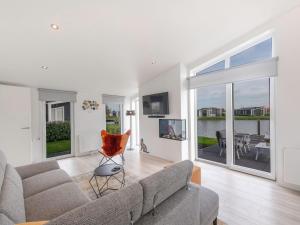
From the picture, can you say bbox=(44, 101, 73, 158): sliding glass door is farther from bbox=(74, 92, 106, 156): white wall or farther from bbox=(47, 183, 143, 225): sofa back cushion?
bbox=(47, 183, 143, 225): sofa back cushion

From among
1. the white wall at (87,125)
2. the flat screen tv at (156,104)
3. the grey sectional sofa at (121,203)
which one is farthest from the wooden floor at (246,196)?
the flat screen tv at (156,104)

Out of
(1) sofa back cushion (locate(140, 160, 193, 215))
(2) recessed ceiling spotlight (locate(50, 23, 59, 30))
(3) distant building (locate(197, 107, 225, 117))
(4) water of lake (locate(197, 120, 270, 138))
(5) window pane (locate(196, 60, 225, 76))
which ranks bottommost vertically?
(1) sofa back cushion (locate(140, 160, 193, 215))

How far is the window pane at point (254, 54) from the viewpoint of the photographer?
3.04 meters

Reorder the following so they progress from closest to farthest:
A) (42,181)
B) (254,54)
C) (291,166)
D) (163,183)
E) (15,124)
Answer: (163,183) < (42,181) < (291,166) < (254,54) < (15,124)

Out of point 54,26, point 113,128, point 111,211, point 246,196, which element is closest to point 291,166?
point 246,196

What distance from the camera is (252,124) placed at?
10.7 ft

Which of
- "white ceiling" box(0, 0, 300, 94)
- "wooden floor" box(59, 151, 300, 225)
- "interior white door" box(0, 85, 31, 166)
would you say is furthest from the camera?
"interior white door" box(0, 85, 31, 166)

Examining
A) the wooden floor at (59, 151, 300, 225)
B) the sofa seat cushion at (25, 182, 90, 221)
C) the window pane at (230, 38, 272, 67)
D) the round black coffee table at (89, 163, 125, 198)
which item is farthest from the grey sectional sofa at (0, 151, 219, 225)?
the window pane at (230, 38, 272, 67)

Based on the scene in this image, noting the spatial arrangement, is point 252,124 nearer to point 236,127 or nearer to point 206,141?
point 236,127

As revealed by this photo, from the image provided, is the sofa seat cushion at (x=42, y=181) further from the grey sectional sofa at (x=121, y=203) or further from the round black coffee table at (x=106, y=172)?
the round black coffee table at (x=106, y=172)

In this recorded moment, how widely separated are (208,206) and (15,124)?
163 inches

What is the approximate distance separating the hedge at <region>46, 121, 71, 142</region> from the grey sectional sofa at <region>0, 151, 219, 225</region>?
277 cm

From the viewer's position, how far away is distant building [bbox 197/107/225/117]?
3684 mm

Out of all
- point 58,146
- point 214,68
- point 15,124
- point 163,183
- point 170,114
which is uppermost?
point 214,68
